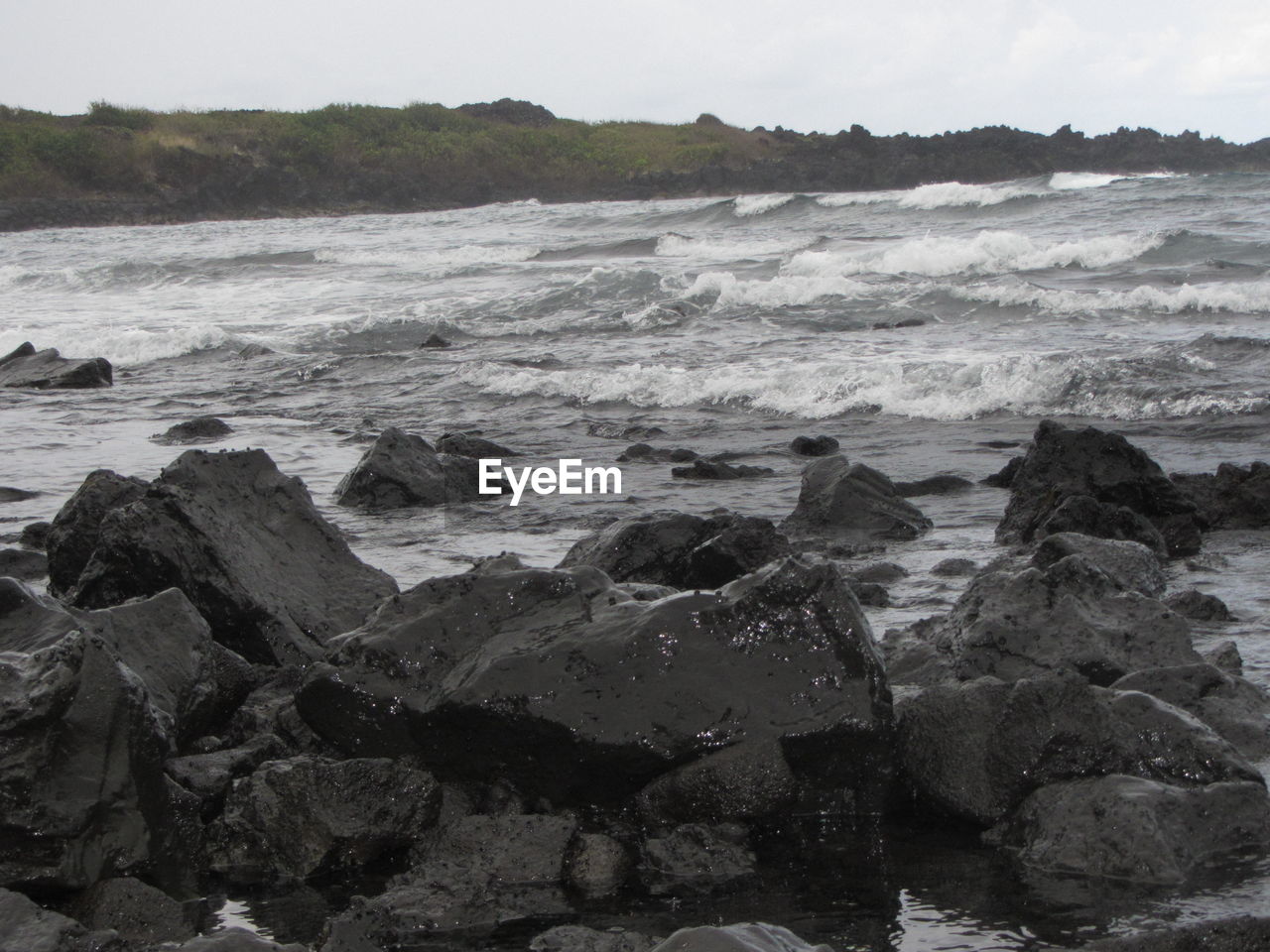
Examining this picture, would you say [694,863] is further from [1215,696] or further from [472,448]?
[472,448]

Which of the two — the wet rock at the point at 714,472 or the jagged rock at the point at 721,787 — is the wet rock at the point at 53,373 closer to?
the wet rock at the point at 714,472

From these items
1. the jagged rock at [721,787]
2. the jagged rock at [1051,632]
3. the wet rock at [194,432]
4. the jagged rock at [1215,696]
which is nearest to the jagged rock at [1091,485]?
the jagged rock at [1051,632]

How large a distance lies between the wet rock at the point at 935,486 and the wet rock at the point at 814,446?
1.31m

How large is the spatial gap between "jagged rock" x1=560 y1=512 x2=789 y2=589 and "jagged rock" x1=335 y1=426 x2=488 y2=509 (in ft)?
7.86

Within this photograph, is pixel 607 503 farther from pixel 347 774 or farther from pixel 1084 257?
pixel 1084 257

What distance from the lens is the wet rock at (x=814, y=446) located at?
9.36 metres

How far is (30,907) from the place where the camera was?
2697 mm

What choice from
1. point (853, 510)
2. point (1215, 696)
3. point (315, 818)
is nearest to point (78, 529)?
point (315, 818)

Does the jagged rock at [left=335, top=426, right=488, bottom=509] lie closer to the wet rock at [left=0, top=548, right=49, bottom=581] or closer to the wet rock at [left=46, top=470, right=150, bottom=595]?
the wet rock at [left=0, top=548, right=49, bottom=581]

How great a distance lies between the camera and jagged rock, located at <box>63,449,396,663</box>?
4.69m

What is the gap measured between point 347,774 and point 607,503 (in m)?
4.49

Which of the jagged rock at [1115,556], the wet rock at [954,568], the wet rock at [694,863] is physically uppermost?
the jagged rock at [1115,556]

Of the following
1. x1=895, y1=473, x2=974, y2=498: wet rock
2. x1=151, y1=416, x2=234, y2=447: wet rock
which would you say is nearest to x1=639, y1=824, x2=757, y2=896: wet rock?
x1=895, y1=473, x2=974, y2=498: wet rock

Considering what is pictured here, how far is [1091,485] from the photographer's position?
6906mm
